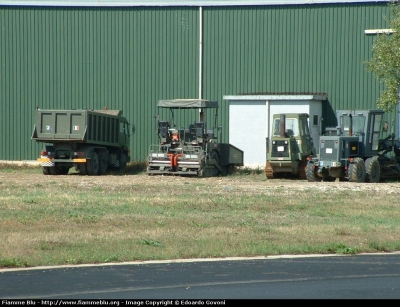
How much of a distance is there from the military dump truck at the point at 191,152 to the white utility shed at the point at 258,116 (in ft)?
6.26

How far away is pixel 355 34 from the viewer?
39.0 metres

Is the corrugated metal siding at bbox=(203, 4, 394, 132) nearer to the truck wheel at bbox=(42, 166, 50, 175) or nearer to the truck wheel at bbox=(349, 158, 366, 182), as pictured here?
the truck wheel at bbox=(349, 158, 366, 182)

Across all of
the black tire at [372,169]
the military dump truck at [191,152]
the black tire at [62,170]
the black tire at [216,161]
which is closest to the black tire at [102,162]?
the black tire at [62,170]

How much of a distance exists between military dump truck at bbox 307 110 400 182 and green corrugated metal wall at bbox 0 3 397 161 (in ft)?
17.3

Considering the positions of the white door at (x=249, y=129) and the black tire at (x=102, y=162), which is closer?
the black tire at (x=102, y=162)

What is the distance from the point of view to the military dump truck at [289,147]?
3400cm

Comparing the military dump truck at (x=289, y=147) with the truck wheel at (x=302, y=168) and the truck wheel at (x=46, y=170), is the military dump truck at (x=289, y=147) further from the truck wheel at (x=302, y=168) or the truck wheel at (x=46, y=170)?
the truck wheel at (x=46, y=170)

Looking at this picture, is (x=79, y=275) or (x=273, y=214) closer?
(x=79, y=275)

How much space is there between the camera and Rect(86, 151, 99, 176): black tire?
120 ft

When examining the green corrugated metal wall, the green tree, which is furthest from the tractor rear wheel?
the green corrugated metal wall

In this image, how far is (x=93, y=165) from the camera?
36.8 metres

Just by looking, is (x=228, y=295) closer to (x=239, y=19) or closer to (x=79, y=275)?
(x=79, y=275)

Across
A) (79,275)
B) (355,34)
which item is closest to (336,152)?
(355,34)

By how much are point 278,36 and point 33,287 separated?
2992cm
